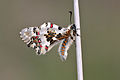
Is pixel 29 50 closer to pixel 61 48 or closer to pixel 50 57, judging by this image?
pixel 50 57

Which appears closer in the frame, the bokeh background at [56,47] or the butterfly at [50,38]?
the butterfly at [50,38]

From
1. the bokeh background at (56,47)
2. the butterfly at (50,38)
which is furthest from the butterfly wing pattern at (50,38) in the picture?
the bokeh background at (56,47)

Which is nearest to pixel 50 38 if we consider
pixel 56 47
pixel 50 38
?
pixel 50 38

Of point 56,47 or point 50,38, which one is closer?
point 50,38

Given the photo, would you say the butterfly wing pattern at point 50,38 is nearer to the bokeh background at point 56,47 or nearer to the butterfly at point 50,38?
the butterfly at point 50,38

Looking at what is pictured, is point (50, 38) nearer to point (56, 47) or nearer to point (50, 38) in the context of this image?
point (50, 38)
